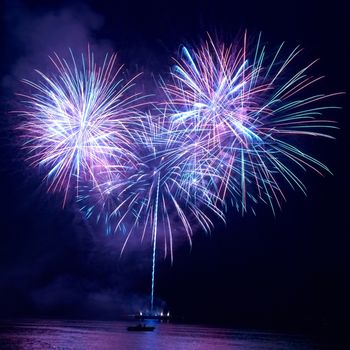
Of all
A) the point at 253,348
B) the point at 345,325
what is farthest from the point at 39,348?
the point at 345,325

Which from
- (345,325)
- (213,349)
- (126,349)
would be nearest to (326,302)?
(345,325)

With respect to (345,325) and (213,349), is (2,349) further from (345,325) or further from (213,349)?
(345,325)

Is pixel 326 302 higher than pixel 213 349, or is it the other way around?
pixel 326 302

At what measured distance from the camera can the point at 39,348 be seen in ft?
198

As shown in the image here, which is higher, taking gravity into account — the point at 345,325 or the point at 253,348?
the point at 345,325

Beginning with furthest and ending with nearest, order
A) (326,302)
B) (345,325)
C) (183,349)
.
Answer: (345,325)
(326,302)
(183,349)

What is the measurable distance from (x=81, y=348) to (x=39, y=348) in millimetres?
4995

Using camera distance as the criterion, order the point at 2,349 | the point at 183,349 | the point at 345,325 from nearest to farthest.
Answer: the point at 2,349
the point at 183,349
the point at 345,325

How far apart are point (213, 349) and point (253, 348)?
8393 mm

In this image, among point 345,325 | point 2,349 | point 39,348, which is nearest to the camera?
point 2,349

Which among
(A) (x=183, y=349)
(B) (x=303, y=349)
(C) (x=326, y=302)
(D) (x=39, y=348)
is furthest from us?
(C) (x=326, y=302)

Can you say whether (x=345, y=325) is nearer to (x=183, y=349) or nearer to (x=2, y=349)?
(x=183, y=349)

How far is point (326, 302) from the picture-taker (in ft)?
348

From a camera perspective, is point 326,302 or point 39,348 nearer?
point 39,348
